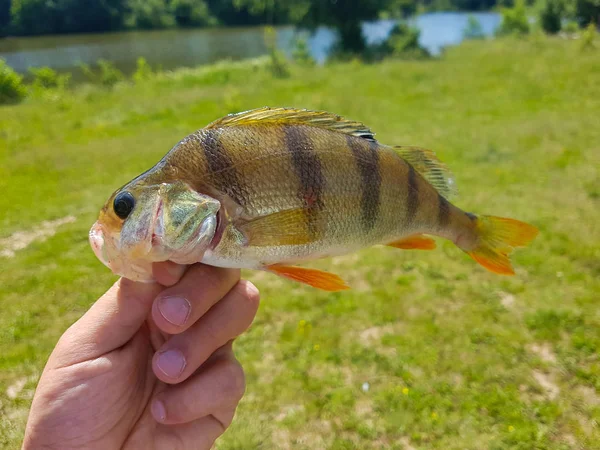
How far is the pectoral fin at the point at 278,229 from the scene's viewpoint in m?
1.39

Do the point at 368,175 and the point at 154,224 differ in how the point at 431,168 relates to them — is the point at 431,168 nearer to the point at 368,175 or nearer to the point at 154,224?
the point at 368,175

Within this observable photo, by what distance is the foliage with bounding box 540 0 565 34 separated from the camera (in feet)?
103

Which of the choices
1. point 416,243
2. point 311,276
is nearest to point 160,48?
point 416,243

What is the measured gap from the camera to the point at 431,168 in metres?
A: 1.81

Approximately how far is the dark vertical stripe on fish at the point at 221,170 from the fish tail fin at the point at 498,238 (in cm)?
112

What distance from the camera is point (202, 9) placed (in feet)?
183

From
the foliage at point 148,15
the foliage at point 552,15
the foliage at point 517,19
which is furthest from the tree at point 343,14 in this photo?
the foliage at point 148,15

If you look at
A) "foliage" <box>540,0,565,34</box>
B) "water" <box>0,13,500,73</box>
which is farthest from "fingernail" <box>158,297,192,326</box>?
"foliage" <box>540,0,565,34</box>

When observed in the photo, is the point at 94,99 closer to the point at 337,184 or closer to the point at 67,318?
the point at 67,318

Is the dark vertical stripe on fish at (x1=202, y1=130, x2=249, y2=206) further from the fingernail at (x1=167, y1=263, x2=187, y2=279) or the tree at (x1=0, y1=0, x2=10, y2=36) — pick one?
the tree at (x1=0, y1=0, x2=10, y2=36)

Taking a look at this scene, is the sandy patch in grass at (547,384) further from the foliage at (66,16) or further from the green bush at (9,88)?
the foliage at (66,16)

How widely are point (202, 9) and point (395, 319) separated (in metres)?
61.4

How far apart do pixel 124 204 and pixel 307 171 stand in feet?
2.03

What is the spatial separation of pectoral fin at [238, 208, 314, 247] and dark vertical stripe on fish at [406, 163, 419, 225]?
0.48 metres
